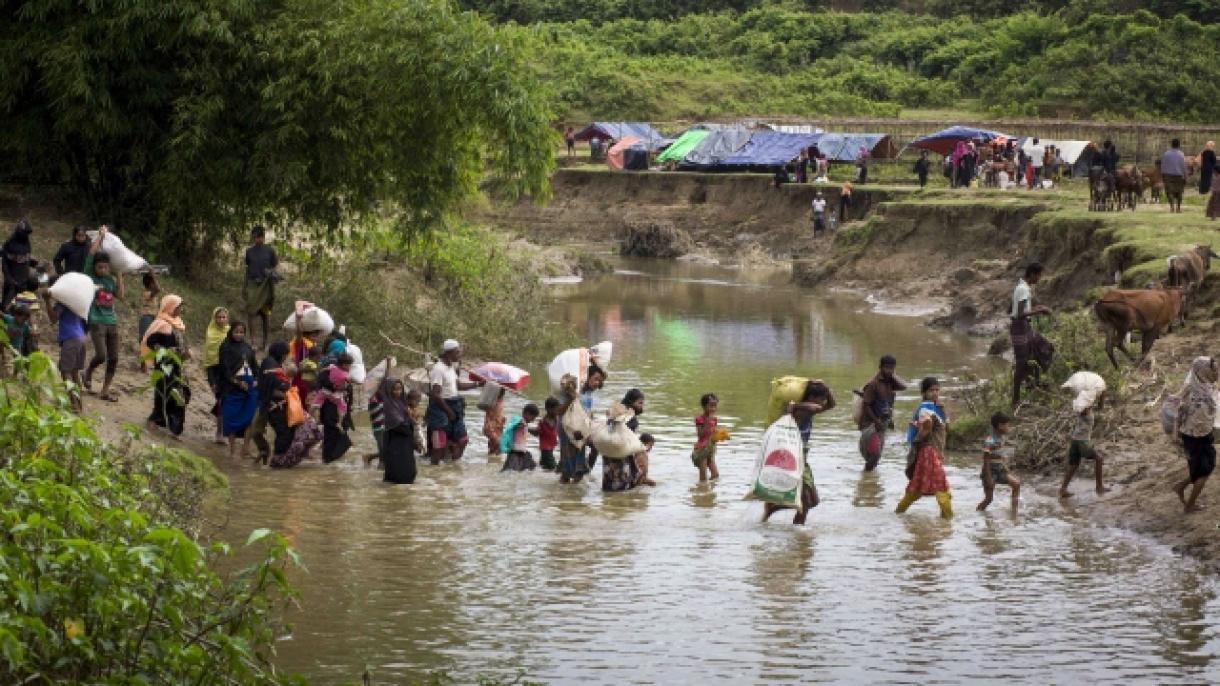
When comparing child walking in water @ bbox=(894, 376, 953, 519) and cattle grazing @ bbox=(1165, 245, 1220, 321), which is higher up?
cattle grazing @ bbox=(1165, 245, 1220, 321)

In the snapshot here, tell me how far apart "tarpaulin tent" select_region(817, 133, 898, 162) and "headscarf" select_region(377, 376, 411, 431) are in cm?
3477

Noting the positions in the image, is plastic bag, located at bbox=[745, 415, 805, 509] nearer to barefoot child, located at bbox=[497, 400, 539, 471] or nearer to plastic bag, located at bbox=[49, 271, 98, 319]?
barefoot child, located at bbox=[497, 400, 539, 471]

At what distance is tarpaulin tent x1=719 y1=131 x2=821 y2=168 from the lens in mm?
49997

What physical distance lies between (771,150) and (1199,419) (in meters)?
37.8

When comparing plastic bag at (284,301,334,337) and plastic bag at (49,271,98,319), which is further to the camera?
plastic bag at (284,301,334,337)

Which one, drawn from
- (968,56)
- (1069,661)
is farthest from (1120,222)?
(968,56)

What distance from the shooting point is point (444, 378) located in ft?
52.8

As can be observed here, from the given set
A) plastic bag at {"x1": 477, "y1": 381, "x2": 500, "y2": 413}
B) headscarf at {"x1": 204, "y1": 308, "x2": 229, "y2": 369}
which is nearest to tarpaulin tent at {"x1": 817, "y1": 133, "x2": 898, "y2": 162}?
plastic bag at {"x1": 477, "y1": 381, "x2": 500, "y2": 413}

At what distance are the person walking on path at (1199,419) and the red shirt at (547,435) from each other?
17.6ft

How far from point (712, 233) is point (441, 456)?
32019 millimetres

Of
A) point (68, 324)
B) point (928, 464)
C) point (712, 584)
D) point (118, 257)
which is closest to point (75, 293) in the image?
point (68, 324)

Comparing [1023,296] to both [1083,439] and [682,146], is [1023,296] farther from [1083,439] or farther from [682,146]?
[682,146]

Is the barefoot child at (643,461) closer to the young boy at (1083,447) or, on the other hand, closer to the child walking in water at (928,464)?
the child walking in water at (928,464)

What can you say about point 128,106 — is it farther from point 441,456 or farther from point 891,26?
point 891,26
